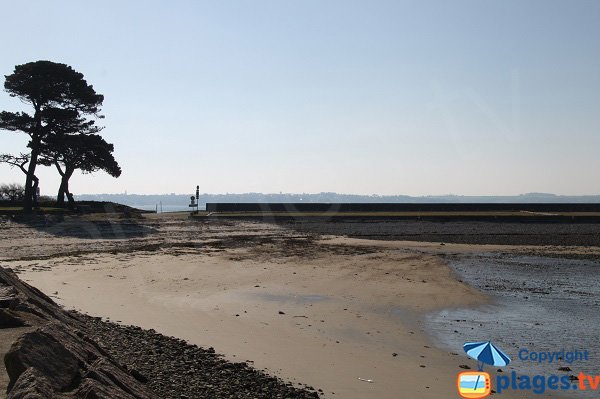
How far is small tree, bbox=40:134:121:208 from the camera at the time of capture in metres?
45.3

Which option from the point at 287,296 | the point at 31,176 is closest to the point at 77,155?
the point at 31,176

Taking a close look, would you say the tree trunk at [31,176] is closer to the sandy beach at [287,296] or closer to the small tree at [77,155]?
the small tree at [77,155]

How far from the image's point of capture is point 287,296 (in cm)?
1361

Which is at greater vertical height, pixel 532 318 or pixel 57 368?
pixel 57 368

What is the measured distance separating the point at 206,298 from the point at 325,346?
4.73 meters

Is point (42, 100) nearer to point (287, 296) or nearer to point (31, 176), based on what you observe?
point (31, 176)

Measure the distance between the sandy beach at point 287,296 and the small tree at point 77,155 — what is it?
19.6m

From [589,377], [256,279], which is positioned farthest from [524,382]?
[256,279]

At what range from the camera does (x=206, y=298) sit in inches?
510

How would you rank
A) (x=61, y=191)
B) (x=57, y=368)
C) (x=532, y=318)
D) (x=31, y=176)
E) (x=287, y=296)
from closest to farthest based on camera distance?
(x=57, y=368) → (x=532, y=318) → (x=287, y=296) → (x=31, y=176) → (x=61, y=191)

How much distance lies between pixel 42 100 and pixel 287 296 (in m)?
40.0

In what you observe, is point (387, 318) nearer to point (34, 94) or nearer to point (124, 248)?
point (124, 248)

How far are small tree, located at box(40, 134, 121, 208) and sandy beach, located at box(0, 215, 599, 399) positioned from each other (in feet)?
64.5

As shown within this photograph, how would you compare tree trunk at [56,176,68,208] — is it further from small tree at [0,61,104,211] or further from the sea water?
the sea water
